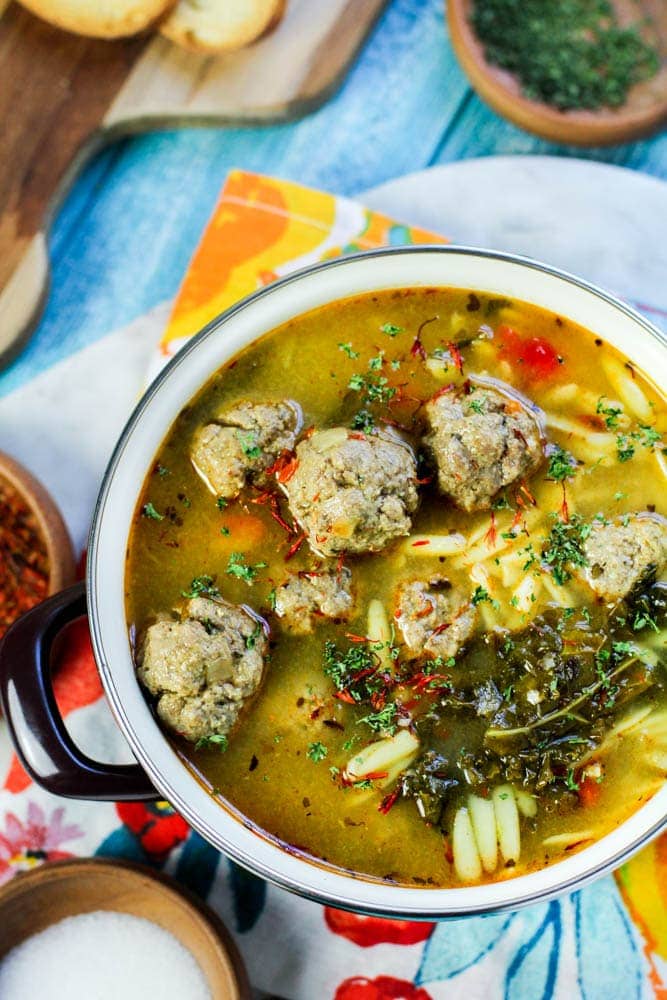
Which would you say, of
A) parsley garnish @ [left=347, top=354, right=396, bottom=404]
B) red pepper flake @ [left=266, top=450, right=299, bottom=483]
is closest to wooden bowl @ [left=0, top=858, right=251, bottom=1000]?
red pepper flake @ [left=266, top=450, right=299, bottom=483]

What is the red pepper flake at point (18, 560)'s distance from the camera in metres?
4.27

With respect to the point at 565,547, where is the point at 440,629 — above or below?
below

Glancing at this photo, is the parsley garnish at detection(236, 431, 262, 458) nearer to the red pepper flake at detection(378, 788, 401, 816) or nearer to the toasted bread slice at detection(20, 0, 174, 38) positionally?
the red pepper flake at detection(378, 788, 401, 816)

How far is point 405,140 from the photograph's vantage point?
4.80 meters

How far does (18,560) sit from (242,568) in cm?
113

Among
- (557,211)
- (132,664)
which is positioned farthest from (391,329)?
(132,664)

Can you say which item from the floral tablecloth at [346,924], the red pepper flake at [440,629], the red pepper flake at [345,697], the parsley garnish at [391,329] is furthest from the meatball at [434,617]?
the floral tablecloth at [346,924]

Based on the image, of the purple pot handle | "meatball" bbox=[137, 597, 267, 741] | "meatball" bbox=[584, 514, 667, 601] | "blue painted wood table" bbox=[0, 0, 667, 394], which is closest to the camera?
the purple pot handle

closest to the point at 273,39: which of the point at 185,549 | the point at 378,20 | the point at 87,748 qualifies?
the point at 378,20

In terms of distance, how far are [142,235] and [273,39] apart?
3.46 feet

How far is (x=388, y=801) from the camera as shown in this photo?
369 cm

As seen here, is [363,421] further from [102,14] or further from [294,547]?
[102,14]

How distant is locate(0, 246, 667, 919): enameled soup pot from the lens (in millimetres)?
3470

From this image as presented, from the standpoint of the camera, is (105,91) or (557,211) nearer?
(557,211)
